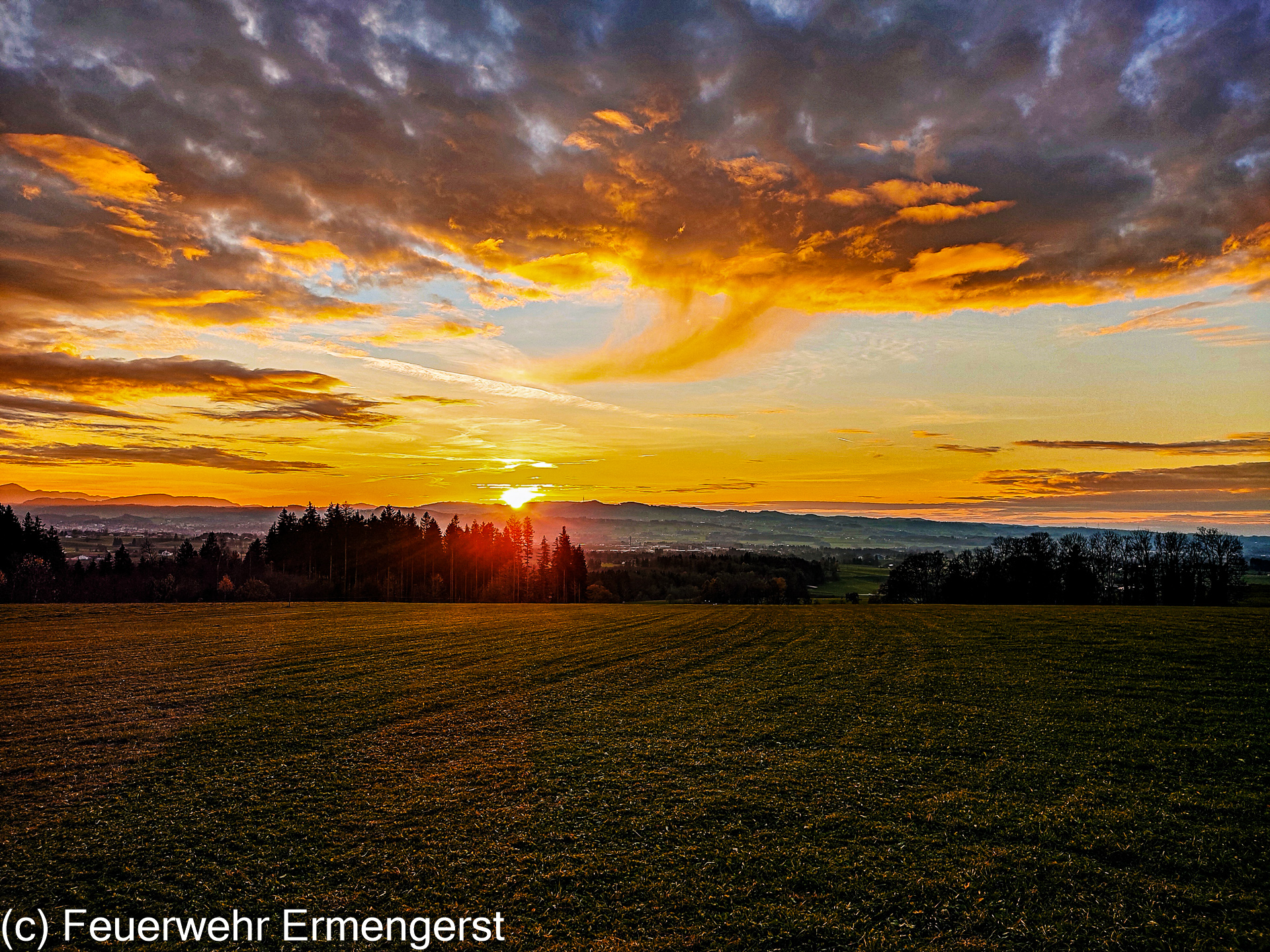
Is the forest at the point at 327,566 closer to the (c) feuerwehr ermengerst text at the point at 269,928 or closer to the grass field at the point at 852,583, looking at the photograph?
the grass field at the point at 852,583

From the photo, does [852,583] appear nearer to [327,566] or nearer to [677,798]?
[327,566]

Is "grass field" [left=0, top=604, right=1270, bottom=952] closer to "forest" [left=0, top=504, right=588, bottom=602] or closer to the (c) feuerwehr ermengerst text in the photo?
the (c) feuerwehr ermengerst text

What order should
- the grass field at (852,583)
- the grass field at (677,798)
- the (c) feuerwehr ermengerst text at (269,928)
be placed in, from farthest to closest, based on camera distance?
the grass field at (852,583) < the grass field at (677,798) < the (c) feuerwehr ermengerst text at (269,928)

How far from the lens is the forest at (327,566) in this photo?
88.1 metres

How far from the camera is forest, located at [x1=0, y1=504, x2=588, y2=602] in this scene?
8812cm

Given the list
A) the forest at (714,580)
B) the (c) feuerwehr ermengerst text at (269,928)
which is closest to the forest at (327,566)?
the forest at (714,580)

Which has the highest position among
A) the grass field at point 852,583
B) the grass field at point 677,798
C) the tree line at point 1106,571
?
the grass field at point 677,798

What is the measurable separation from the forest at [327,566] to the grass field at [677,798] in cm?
7239

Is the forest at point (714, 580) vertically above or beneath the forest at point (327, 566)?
beneath

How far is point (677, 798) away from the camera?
43.8 ft

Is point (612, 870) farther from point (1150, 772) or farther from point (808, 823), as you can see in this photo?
point (1150, 772)

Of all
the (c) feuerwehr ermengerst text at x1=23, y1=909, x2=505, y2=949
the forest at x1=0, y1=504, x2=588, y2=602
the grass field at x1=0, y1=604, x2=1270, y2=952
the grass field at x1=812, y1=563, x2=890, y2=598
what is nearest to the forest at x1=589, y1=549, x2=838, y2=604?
the grass field at x1=812, y1=563, x2=890, y2=598

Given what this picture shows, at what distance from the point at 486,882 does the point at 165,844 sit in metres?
6.17

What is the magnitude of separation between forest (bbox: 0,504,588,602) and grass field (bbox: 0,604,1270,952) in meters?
72.4
